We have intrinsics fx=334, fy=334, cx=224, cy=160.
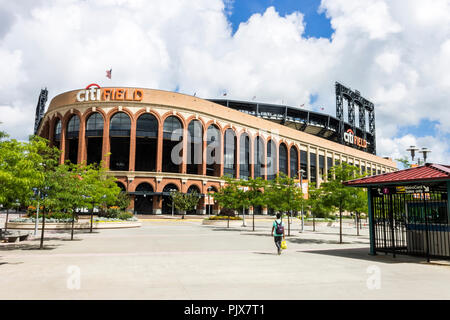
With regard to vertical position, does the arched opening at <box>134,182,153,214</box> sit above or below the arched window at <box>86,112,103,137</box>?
below

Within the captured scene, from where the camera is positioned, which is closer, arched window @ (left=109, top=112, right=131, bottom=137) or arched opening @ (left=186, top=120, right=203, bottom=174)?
arched window @ (left=109, top=112, right=131, bottom=137)

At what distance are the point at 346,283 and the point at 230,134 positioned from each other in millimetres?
55831

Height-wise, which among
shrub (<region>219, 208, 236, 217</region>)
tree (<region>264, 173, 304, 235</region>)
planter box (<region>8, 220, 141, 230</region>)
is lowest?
planter box (<region>8, 220, 141, 230</region>)

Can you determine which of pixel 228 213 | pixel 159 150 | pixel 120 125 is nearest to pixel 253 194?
pixel 228 213

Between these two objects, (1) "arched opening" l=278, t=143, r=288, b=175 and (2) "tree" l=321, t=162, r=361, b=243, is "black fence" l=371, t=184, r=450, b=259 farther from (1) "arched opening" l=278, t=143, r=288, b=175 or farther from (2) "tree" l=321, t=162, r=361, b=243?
(1) "arched opening" l=278, t=143, r=288, b=175

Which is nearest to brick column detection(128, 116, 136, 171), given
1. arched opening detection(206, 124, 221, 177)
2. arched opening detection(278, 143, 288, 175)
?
arched opening detection(206, 124, 221, 177)

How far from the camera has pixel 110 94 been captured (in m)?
53.6

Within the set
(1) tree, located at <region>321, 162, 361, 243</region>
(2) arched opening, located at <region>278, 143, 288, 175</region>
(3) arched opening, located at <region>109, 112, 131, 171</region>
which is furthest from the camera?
(2) arched opening, located at <region>278, 143, 288, 175</region>

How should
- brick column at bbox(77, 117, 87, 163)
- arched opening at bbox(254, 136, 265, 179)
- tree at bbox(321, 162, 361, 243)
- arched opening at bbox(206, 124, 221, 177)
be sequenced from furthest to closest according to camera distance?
arched opening at bbox(254, 136, 265, 179), arched opening at bbox(206, 124, 221, 177), brick column at bbox(77, 117, 87, 163), tree at bbox(321, 162, 361, 243)

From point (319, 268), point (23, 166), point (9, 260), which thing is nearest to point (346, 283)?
point (319, 268)

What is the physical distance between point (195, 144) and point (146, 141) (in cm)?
868

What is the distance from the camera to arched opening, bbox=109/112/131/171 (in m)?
54.0

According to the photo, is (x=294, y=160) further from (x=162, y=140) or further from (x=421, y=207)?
(x=421, y=207)

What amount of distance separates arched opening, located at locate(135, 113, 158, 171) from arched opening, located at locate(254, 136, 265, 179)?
20332 mm
